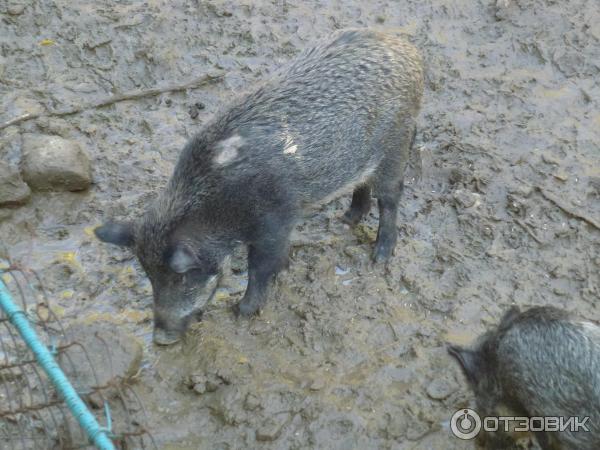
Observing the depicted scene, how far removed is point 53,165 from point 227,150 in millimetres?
1613

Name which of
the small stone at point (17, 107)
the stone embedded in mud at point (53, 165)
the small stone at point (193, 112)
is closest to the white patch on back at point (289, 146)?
the stone embedded in mud at point (53, 165)

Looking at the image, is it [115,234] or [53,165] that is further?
[53,165]

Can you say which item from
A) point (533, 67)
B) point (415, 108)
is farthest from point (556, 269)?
point (533, 67)

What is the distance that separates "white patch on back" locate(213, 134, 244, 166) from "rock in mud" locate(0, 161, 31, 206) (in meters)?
1.64

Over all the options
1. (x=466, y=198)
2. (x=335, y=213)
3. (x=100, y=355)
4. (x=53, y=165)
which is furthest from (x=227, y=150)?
(x=466, y=198)

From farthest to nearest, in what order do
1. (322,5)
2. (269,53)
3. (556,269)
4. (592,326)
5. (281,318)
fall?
(322,5)
(269,53)
(556,269)
(281,318)
(592,326)

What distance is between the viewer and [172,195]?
4.47 meters

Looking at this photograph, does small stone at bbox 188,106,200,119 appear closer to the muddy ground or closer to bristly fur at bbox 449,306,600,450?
the muddy ground

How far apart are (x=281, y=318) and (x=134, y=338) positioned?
900 mm

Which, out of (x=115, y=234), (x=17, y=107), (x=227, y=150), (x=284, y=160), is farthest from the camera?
(x=17, y=107)

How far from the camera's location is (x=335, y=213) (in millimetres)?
5785

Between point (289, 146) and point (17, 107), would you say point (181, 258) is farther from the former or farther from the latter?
point (17, 107)

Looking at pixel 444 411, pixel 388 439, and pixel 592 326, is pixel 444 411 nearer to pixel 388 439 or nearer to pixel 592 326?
pixel 388 439

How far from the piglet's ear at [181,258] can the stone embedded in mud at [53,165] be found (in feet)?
5.44
